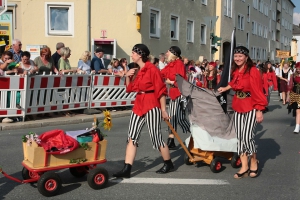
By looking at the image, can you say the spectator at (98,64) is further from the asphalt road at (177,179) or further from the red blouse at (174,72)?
the red blouse at (174,72)

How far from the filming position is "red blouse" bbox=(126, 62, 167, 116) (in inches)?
231

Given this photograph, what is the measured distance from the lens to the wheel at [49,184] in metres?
5.03

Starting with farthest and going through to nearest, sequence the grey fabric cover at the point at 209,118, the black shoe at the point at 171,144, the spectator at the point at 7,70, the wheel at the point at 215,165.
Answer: the spectator at the point at 7,70, the black shoe at the point at 171,144, the grey fabric cover at the point at 209,118, the wheel at the point at 215,165

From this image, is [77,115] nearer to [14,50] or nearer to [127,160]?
[14,50]

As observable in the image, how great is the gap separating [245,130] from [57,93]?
6.87m

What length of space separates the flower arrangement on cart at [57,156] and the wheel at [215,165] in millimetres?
1757

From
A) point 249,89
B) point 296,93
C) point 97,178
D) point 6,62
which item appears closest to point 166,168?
point 97,178

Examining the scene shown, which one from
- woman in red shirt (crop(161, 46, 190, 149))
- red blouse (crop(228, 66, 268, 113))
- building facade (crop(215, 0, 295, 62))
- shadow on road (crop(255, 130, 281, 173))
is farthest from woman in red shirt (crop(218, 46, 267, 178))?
building facade (crop(215, 0, 295, 62))

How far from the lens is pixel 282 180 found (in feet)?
20.0

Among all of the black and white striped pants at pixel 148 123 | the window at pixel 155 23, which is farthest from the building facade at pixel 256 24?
the black and white striped pants at pixel 148 123

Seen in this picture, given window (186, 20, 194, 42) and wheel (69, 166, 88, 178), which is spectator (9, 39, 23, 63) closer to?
wheel (69, 166, 88, 178)

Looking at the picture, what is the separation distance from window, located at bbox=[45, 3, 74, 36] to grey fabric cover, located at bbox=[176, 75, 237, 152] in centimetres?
1528

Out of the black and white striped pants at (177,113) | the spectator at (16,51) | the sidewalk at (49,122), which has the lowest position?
the sidewalk at (49,122)

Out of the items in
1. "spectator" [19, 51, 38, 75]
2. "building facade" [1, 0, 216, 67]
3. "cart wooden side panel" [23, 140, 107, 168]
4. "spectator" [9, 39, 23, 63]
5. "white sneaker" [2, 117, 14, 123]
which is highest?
"building facade" [1, 0, 216, 67]
